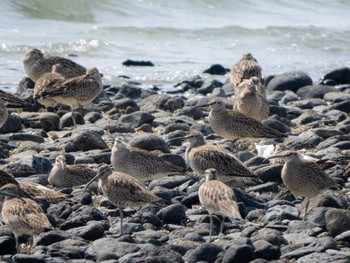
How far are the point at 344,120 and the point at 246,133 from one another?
3.55 meters

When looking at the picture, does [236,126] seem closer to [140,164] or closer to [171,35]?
[140,164]

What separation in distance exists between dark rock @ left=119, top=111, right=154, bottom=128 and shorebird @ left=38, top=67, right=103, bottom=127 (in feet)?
2.65

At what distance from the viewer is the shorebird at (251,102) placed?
14.8 meters

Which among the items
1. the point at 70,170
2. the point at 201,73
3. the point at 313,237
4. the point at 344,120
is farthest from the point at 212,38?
the point at 313,237

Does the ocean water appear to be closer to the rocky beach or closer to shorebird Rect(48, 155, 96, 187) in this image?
the rocky beach

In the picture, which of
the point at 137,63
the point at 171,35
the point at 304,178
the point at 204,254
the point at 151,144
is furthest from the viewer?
the point at 171,35

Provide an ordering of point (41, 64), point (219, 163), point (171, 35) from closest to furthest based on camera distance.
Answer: point (219, 163)
point (41, 64)
point (171, 35)

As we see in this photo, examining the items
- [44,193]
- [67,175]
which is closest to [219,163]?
[67,175]

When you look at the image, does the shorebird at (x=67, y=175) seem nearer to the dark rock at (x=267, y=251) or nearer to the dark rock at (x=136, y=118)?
the dark rock at (x=267, y=251)

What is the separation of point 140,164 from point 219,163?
0.97 metres

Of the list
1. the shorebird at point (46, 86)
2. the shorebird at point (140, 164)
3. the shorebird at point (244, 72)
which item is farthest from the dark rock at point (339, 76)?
the shorebird at point (140, 164)

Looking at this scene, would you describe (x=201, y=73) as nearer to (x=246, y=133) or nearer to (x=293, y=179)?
(x=246, y=133)

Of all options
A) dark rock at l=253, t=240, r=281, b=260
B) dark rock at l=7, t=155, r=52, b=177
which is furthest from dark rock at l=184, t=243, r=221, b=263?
dark rock at l=7, t=155, r=52, b=177

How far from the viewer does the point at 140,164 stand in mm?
11648
